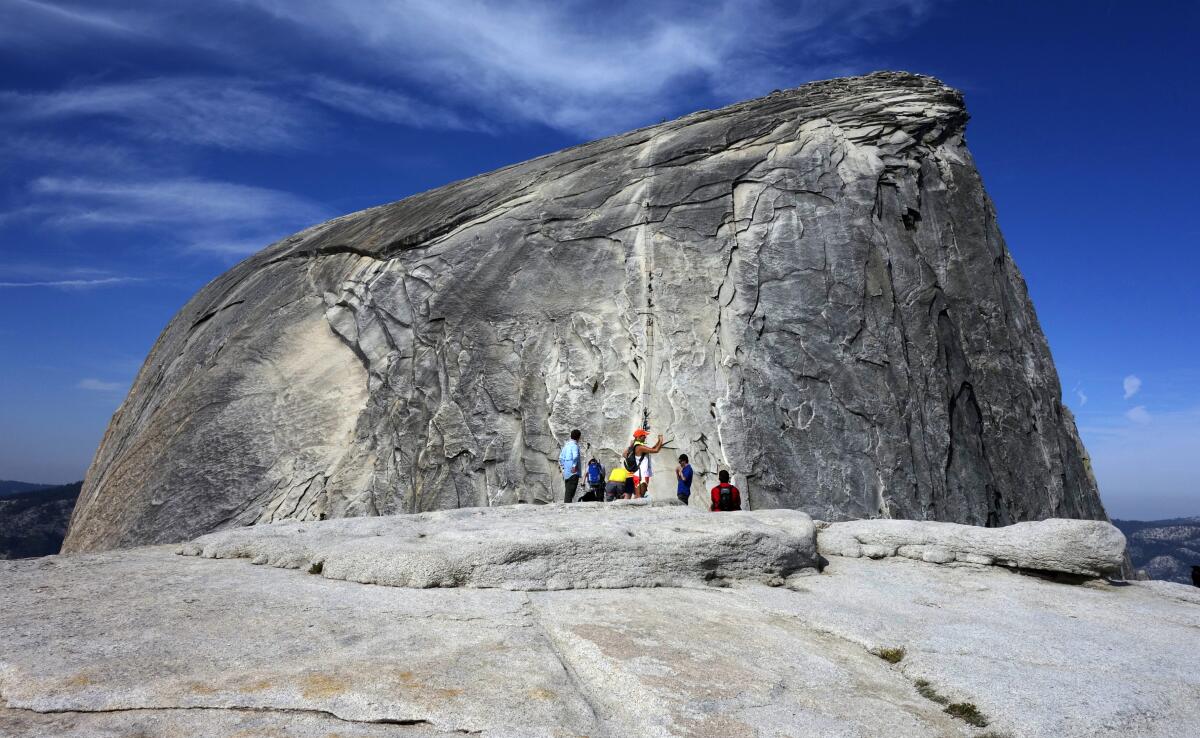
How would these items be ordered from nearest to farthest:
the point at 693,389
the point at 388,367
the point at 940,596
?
the point at 940,596, the point at 693,389, the point at 388,367

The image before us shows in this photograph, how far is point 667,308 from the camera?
19.2 metres

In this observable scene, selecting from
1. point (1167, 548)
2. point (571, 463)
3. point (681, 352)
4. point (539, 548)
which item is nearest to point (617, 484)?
point (571, 463)

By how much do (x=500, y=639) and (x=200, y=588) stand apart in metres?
3.18

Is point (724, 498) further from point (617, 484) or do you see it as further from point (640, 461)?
point (640, 461)

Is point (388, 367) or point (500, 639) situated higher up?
point (388, 367)

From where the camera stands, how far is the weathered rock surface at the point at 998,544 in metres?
10.4

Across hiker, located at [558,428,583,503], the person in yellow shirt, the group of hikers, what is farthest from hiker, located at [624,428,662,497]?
hiker, located at [558,428,583,503]

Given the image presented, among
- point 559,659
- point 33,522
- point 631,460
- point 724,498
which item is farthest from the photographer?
point 33,522

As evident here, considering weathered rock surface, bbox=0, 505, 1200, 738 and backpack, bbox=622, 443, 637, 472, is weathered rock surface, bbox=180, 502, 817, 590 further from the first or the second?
backpack, bbox=622, 443, 637, 472

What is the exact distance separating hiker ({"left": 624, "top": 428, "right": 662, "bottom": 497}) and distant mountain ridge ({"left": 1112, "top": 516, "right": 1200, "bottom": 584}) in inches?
3230

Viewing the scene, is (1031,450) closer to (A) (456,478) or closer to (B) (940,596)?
(B) (940,596)

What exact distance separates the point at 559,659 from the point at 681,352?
12974 millimetres

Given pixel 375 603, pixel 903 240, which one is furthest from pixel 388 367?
pixel 375 603

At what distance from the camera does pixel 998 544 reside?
→ 35.1 ft
